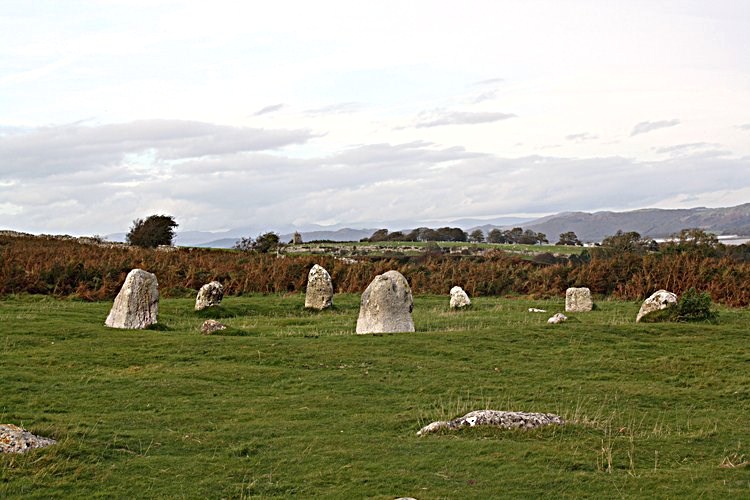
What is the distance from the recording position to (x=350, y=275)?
143 ft

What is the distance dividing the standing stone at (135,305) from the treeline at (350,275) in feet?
34.3

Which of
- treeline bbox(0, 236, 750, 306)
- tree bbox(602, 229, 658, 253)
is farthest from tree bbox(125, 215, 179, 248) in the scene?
tree bbox(602, 229, 658, 253)

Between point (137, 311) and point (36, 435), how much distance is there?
504 inches

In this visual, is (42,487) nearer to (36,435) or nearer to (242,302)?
(36,435)

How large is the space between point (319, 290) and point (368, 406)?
16.6 m

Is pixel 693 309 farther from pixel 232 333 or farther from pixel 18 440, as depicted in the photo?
pixel 18 440

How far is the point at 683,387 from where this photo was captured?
59.2 feet

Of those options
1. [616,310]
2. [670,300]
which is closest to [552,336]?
[670,300]

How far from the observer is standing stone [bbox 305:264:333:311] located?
104 feet

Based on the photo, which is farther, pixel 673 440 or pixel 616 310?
pixel 616 310

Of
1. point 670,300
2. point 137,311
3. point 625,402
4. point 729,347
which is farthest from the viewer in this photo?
point 670,300

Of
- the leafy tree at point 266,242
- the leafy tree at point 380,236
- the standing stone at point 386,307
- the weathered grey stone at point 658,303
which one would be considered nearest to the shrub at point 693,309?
the weathered grey stone at point 658,303

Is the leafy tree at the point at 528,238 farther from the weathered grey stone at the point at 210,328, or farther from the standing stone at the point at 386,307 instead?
the weathered grey stone at the point at 210,328

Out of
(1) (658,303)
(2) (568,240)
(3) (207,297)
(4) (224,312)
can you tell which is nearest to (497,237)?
(2) (568,240)
